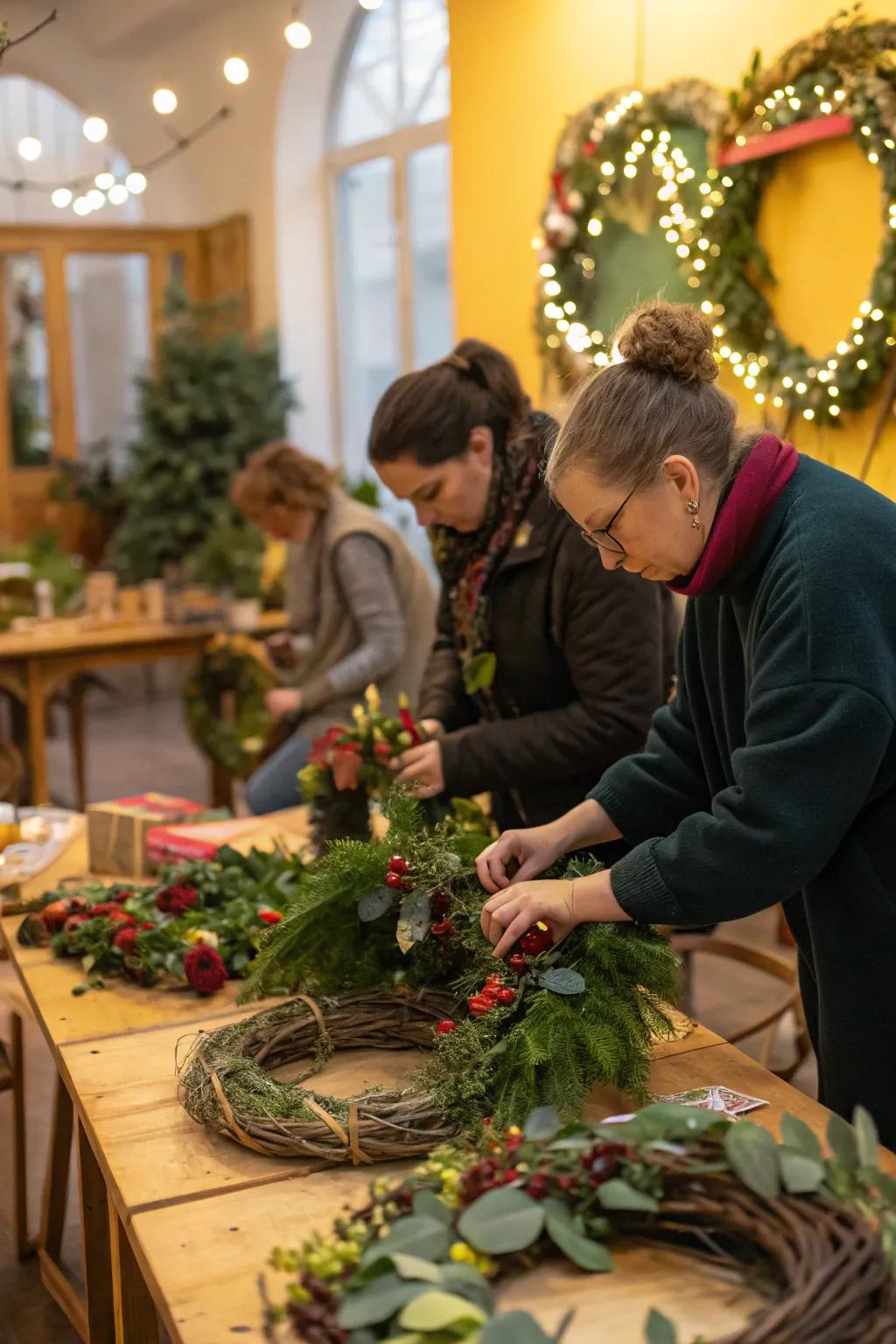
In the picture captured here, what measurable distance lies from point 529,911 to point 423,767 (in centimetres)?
79

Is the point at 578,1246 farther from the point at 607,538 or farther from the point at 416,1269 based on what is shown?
the point at 607,538

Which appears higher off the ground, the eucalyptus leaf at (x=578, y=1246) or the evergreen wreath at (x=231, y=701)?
the eucalyptus leaf at (x=578, y=1246)

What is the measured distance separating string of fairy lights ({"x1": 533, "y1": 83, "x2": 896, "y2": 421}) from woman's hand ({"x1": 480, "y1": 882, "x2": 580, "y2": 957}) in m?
2.16

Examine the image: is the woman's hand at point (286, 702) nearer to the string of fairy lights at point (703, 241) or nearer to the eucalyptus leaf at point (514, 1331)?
the string of fairy lights at point (703, 241)

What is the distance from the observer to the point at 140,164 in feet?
30.1

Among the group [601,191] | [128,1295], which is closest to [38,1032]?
[128,1295]

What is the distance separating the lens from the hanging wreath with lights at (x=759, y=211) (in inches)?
134

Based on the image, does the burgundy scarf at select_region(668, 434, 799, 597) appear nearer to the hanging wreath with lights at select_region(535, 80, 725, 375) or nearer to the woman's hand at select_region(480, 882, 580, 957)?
the woman's hand at select_region(480, 882, 580, 957)

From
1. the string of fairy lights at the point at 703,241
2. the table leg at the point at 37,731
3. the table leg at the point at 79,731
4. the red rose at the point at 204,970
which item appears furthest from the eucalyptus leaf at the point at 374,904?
the table leg at the point at 79,731

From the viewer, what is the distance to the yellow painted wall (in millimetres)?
3641

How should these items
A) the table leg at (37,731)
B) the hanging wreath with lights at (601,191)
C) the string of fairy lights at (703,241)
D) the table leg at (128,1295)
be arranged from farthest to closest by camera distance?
the table leg at (37,731)
the hanging wreath with lights at (601,191)
the string of fairy lights at (703,241)
the table leg at (128,1295)

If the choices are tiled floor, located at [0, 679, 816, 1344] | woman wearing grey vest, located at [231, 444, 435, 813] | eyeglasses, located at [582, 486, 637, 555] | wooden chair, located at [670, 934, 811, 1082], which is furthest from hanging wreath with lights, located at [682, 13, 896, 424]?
eyeglasses, located at [582, 486, 637, 555]

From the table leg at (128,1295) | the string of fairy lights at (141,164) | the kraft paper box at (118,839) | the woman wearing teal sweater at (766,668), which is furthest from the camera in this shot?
the string of fairy lights at (141,164)

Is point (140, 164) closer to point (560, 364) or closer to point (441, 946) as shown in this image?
point (560, 364)
